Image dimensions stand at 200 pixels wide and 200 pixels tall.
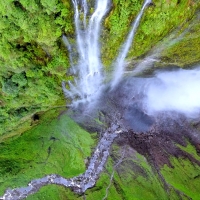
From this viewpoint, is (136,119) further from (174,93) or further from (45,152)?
(45,152)

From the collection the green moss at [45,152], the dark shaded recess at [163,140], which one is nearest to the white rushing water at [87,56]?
the green moss at [45,152]

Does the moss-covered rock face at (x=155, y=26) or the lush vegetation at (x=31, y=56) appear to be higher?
the lush vegetation at (x=31, y=56)

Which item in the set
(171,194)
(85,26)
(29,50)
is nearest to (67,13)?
(85,26)

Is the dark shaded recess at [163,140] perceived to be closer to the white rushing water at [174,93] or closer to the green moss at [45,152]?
the white rushing water at [174,93]

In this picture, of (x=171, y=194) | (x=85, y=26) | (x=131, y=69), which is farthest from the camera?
(x=171, y=194)

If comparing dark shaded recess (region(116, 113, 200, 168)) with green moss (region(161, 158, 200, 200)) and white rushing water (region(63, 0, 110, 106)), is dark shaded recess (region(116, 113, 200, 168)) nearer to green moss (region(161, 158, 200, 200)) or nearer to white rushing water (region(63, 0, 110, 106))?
green moss (region(161, 158, 200, 200))

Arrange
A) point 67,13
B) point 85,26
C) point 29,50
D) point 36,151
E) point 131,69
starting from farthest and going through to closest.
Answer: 1. point 36,151
2. point 131,69
3. point 29,50
4. point 85,26
5. point 67,13

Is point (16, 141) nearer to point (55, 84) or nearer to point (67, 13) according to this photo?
point (55, 84)
